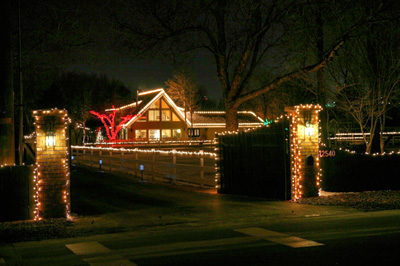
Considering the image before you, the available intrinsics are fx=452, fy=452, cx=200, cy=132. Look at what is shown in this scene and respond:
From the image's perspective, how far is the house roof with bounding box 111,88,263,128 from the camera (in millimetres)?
60750

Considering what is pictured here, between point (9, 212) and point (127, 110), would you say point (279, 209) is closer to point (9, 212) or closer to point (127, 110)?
point (9, 212)

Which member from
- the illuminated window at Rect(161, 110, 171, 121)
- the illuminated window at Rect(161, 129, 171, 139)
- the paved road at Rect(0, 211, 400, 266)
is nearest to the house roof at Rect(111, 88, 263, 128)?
the illuminated window at Rect(161, 110, 171, 121)

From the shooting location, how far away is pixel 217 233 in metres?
8.94

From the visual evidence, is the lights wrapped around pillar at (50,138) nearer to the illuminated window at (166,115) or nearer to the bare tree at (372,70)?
the bare tree at (372,70)

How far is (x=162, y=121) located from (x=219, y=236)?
55696 mm

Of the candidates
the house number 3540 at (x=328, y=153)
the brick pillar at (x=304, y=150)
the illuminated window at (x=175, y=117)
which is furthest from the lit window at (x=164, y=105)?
the brick pillar at (x=304, y=150)

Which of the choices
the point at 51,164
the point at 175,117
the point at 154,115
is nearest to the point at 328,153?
the point at 51,164

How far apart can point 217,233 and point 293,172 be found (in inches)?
190

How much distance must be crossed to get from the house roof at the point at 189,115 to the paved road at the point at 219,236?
4695 centimetres

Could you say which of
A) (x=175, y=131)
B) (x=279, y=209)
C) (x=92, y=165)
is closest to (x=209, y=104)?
(x=175, y=131)

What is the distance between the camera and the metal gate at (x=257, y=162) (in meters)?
13.1

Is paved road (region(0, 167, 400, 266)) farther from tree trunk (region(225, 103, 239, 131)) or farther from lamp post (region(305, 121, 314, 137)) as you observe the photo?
tree trunk (region(225, 103, 239, 131))

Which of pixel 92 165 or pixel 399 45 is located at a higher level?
pixel 399 45

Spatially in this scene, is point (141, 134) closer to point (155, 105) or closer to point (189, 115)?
point (155, 105)
